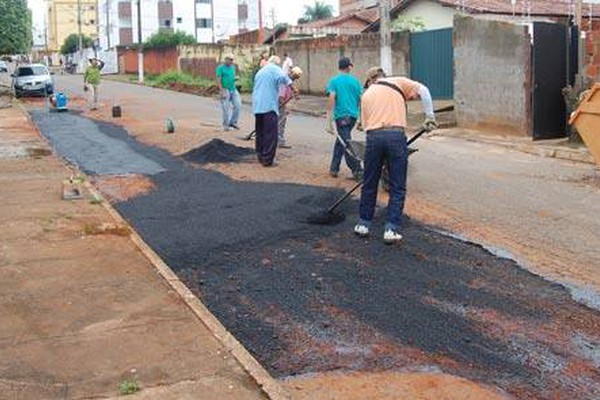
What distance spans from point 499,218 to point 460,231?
87 cm

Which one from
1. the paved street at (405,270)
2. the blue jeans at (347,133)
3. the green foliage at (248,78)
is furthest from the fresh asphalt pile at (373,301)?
the green foliage at (248,78)

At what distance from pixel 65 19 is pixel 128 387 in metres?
129

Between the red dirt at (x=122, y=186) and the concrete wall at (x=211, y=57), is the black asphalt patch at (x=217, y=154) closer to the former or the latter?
the red dirt at (x=122, y=186)

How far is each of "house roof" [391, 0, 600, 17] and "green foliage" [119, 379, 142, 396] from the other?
23503 millimetres

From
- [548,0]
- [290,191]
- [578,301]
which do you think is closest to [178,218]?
[290,191]

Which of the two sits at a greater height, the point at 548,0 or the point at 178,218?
the point at 548,0

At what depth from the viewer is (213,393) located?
4363 millimetres

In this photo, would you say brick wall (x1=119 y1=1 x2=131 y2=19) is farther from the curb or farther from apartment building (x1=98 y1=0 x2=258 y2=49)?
the curb

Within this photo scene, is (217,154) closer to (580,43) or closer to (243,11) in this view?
(580,43)

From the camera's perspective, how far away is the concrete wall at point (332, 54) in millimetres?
25047

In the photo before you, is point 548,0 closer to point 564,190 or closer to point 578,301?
point 564,190

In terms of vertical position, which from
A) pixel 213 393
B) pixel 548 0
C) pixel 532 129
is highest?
pixel 548 0

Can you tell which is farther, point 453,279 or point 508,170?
point 508,170

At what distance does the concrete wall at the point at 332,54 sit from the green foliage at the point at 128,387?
2121 cm
